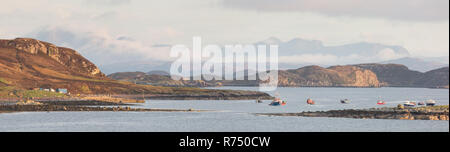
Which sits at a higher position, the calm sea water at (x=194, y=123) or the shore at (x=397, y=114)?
the shore at (x=397, y=114)

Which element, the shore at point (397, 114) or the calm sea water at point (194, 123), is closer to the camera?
the calm sea water at point (194, 123)

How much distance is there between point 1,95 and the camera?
19462cm

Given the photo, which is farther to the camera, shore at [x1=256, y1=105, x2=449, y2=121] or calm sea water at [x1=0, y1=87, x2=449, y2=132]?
shore at [x1=256, y1=105, x2=449, y2=121]

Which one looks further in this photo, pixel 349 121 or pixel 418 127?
pixel 349 121

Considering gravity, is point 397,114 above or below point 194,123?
above

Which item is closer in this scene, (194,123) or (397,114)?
(194,123)

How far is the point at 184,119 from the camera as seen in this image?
426ft

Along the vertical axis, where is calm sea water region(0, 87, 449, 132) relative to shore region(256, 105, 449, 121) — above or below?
below
